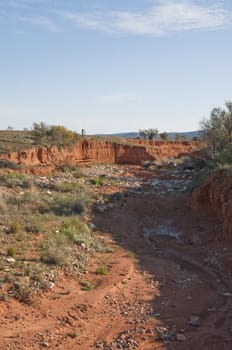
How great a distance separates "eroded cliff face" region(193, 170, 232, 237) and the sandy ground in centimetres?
36

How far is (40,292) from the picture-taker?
880 cm

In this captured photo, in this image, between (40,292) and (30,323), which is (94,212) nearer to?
(40,292)

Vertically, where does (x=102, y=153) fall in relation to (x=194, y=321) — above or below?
above

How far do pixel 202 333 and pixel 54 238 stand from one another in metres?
5.18

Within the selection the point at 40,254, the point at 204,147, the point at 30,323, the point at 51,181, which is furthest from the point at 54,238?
the point at 204,147

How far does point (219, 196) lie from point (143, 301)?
6.11m

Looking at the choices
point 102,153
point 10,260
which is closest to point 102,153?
point 102,153

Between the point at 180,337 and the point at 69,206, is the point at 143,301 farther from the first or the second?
the point at 69,206

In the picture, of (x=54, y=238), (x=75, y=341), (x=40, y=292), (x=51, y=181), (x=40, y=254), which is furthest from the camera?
(x=51, y=181)

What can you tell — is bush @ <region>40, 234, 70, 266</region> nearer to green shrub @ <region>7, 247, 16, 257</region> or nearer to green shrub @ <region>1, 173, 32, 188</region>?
green shrub @ <region>7, 247, 16, 257</region>

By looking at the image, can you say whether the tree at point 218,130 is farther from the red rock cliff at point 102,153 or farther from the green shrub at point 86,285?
the green shrub at point 86,285

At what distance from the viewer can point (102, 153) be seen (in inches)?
1298

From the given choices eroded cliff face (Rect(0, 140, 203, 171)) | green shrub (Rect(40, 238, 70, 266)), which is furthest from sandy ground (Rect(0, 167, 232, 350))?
eroded cliff face (Rect(0, 140, 203, 171))

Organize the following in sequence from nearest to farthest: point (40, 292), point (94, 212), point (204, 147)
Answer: point (40, 292), point (94, 212), point (204, 147)
